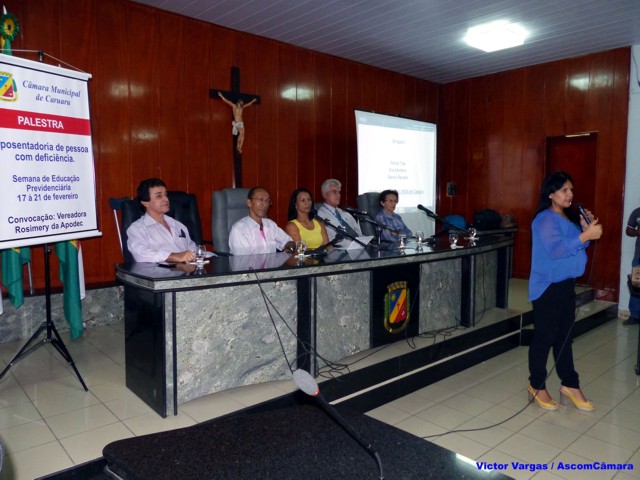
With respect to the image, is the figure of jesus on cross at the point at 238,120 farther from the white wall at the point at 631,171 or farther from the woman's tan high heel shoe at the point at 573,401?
the white wall at the point at 631,171

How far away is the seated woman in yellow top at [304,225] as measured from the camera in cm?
366

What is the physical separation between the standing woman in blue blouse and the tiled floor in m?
0.27

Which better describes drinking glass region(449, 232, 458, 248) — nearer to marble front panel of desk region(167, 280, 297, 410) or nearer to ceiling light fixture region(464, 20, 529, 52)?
marble front panel of desk region(167, 280, 297, 410)

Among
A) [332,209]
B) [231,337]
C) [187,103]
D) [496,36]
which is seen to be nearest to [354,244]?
[332,209]

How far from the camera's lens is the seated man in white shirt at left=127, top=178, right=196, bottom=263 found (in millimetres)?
2656

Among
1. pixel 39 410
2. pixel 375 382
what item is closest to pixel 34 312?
pixel 39 410

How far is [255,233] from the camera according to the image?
3.33 meters

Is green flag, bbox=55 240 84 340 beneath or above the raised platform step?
above

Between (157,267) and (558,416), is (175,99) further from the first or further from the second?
(558,416)

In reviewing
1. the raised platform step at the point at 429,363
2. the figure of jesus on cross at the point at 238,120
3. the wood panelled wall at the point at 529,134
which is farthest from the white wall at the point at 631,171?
the figure of jesus on cross at the point at 238,120

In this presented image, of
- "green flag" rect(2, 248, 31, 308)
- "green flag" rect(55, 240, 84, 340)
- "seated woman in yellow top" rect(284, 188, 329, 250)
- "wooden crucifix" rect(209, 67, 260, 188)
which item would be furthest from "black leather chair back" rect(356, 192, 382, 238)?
"green flag" rect(2, 248, 31, 308)

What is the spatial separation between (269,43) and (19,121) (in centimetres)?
300

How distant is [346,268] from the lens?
9.08ft

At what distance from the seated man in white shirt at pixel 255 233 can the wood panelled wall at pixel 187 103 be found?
1.30m
